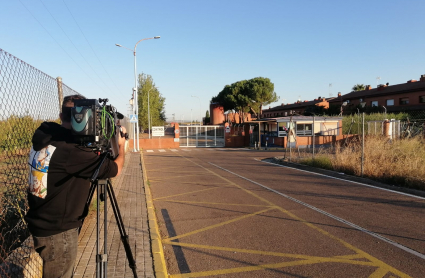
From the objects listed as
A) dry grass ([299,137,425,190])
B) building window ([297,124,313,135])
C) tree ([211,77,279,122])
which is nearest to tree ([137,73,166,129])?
tree ([211,77,279,122])

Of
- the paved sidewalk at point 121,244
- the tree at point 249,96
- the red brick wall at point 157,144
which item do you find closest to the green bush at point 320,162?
the paved sidewalk at point 121,244

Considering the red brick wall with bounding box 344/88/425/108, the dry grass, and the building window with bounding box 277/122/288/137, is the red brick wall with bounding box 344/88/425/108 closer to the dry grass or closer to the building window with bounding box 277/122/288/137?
the building window with bounding box 277/122/288/137

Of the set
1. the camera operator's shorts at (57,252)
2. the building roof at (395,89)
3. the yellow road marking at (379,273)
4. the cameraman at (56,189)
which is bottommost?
the yellow road marking at (379,273)

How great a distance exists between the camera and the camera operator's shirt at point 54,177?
2.46 metres

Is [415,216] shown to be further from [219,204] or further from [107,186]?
[107,186]

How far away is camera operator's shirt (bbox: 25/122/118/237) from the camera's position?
2457mm

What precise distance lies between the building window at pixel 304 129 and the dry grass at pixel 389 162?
17779 mm

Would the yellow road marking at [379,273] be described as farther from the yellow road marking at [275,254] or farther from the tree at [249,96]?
the tree at [249,96]

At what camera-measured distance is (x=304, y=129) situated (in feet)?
104

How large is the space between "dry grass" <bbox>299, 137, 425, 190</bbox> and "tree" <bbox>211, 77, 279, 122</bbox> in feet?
127

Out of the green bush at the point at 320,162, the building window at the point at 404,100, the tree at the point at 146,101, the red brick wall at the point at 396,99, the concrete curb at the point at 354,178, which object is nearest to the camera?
the concrete curb at the point at 354,178

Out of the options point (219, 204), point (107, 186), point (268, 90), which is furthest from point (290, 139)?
point (268, 90)

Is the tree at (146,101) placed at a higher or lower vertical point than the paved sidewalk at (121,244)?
higher

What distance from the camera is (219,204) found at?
25.7 feet
